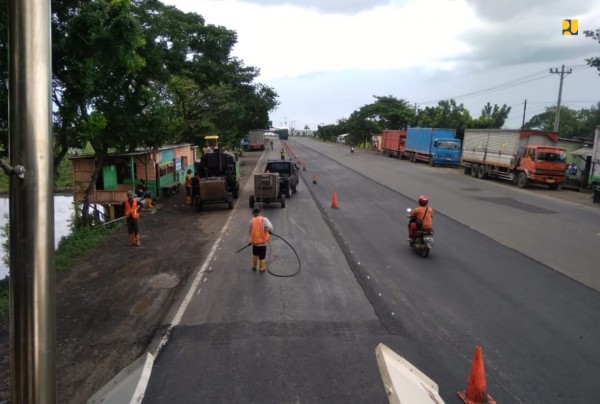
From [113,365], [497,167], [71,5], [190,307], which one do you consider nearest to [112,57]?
[71,5]

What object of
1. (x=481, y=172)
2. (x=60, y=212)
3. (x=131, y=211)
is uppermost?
(x=481, y=172)

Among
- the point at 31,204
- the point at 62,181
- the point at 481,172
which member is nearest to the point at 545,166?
the point at 481,172

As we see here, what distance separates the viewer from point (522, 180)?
94.0 ft

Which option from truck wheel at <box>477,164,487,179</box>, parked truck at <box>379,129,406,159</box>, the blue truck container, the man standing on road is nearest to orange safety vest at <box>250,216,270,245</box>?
the man standing on road

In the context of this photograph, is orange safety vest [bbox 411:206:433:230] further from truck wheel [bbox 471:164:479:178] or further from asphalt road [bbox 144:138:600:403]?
truck wheel [bbox 471:164:479:178]

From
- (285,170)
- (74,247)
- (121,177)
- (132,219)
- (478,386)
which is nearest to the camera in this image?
(478,386)

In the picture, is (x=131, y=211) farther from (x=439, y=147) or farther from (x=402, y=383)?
(x=439, y=147)

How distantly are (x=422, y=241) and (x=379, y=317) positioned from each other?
4.61 m

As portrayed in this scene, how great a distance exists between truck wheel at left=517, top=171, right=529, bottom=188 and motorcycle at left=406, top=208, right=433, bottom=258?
748 inches

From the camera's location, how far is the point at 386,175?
109 feet

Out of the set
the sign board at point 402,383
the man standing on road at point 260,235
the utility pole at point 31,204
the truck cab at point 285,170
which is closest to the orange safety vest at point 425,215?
the man standing on road at point 260,235

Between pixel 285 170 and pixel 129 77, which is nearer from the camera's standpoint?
pixel 129 77

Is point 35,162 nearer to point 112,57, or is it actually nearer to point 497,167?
point 112,57

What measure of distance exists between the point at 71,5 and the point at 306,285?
8.39 metres
